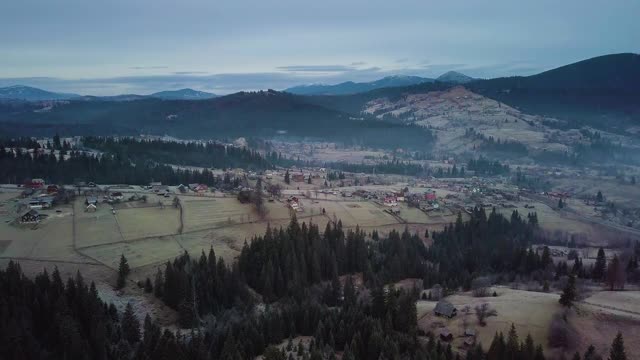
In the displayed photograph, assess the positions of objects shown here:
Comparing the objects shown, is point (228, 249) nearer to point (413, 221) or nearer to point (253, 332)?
point (253, 332)

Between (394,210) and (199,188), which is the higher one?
(199,188)

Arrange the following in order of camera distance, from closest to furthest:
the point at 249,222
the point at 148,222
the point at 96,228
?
the point at 96,228 → the point at 148,222 → the point at 249,222

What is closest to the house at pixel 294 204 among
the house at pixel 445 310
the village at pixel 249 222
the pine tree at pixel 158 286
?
the village at pixel 249 222

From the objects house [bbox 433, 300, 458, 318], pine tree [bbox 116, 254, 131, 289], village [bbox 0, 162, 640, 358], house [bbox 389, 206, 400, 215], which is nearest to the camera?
house [bbox 433, 300, 458, 318]

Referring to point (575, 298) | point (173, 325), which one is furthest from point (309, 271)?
point (575, 298)

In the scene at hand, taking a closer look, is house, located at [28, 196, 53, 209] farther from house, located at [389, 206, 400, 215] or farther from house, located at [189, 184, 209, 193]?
house, located at [389, 206, 400, 215]

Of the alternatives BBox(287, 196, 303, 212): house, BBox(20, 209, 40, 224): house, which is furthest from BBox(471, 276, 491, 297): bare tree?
BBox(20, 209, 40, 224): house

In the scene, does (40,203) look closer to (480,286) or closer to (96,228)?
(96,228)

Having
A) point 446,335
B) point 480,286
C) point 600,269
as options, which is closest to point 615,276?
point 600,269
